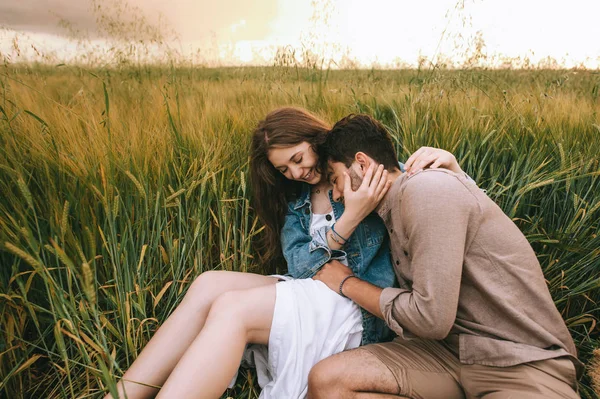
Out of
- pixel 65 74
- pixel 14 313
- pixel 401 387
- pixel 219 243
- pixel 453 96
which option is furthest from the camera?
pixel 65 74

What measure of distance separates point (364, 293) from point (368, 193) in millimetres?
379

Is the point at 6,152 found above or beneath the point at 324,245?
above

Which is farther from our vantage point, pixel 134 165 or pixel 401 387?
pixel 134 165

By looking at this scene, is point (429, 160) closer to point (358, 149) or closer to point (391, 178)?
point (391, 178)

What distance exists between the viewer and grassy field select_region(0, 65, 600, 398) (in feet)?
5.07

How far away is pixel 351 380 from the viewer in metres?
1.43

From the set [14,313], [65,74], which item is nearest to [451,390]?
[14,313]

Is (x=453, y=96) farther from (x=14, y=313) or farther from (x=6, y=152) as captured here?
(x=14, y=313)

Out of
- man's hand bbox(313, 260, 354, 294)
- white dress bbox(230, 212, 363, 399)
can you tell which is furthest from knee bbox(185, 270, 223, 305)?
man's hand bbox(313, 260, 354, 294)

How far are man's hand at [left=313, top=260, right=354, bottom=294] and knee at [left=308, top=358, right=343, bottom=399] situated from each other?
0.31 m

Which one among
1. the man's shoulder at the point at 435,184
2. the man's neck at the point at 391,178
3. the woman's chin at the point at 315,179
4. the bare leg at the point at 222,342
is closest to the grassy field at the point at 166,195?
the bare leg at the point at 222,342

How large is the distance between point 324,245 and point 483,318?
67 cm

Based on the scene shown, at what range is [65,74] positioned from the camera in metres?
4.03

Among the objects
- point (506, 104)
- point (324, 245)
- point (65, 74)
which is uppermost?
point (65, 74)
